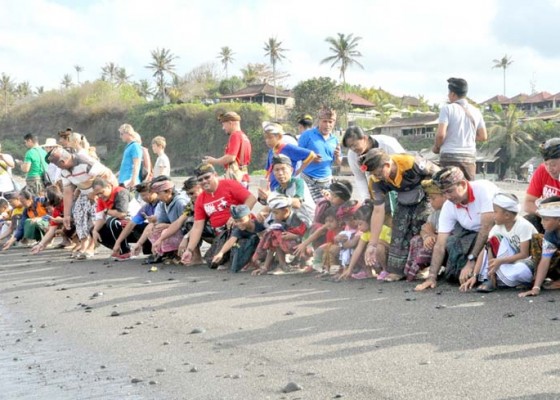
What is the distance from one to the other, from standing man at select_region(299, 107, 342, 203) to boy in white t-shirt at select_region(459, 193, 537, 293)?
10.2ft

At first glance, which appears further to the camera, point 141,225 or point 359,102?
point 359,102

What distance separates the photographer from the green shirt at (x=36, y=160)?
14.9 metres

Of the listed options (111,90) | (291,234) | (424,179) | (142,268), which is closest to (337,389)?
(424,179)

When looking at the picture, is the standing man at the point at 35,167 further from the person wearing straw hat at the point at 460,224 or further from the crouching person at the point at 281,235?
the person wearing straw hat at the point at 460,224

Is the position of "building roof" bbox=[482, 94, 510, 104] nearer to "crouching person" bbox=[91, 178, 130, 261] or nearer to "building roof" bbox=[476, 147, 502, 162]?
"building roof" bbox=[476, 147, 502, 162]

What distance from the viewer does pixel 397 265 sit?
7992mm

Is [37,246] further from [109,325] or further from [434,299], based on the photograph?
[434,299]

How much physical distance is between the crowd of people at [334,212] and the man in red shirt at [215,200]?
1 centimetres

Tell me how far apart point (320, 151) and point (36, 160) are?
7105 mm

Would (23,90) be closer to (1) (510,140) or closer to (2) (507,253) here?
(1) (510,140)

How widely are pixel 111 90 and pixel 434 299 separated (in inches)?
2990

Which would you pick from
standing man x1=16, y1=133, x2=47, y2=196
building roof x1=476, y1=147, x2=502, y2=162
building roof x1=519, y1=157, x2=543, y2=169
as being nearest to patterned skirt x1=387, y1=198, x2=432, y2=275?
standing man x1=16, y1=133, x2=47, y2=196

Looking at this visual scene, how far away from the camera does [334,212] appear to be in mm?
8844

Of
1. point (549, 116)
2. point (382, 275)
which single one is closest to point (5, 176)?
point (382, 275)
